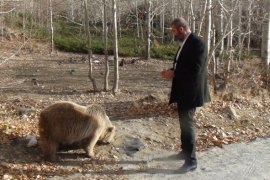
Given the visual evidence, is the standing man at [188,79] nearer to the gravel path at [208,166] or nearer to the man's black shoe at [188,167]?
the man's black shoe at [188,167]

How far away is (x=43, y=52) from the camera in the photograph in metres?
34.5

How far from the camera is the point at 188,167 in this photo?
645cm

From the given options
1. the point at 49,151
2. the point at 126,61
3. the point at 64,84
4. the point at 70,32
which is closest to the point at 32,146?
the point at 49,151

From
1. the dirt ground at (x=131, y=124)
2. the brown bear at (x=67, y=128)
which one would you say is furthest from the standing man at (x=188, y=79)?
the brown bear at (x=67, y=128)

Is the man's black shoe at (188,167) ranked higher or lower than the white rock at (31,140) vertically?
lower

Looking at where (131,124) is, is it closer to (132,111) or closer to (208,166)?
(132,111)

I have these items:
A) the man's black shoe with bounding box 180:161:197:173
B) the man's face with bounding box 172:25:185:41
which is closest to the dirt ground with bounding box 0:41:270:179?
the man's black shoe with bounding box 180:161:197:173

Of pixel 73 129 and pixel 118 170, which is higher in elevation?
pixel 73 129

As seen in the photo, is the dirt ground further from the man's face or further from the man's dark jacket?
the man's face

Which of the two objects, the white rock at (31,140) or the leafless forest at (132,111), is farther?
the white rock at (31,140)

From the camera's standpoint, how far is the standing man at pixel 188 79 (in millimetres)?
6172

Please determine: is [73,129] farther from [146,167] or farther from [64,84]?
[64,84]

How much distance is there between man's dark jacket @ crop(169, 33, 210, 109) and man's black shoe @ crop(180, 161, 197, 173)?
87cm

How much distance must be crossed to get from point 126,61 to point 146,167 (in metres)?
22.6
